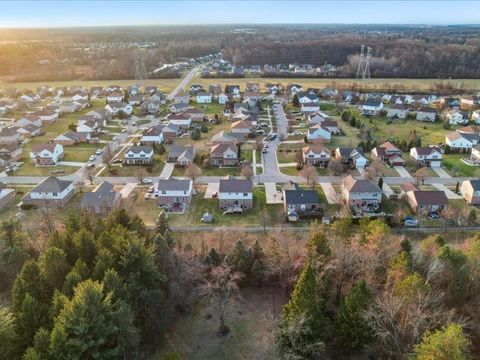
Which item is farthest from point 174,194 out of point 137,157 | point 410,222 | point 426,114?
point 426,114

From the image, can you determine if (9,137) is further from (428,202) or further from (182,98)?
(428,202)

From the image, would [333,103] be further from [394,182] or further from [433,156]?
[394,182]

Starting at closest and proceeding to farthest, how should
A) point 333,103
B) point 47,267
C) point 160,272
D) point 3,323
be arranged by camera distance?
point 3,323 → point 47,267 → point 160,272 → point 333,103

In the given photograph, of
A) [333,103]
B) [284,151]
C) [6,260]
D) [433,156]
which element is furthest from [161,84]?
[6,260]

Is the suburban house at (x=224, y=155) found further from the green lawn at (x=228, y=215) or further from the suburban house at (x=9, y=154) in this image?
the suburban house at (x=9, y=154)

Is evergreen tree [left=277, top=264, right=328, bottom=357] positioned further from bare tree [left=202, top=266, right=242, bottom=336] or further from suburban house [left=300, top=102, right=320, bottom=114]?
suburban house [left=300, top=102, right=320, bottom=114]

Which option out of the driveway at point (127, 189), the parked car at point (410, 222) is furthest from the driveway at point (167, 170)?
the parked car at point (410, 222)

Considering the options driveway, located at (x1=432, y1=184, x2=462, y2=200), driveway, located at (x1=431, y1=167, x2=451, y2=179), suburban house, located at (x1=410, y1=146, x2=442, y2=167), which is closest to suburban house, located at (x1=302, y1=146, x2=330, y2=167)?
suburban house, located at (x1=410, y1=146, x2=442, y2=167)
